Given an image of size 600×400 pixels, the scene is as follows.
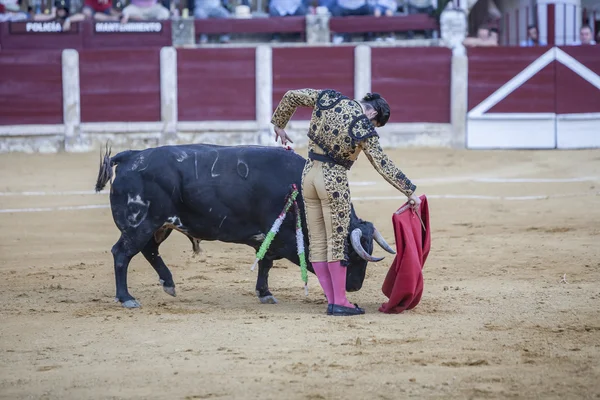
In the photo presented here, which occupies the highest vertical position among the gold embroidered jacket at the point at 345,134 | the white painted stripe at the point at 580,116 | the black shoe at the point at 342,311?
the gold embroidered jacket at the point at 345,134

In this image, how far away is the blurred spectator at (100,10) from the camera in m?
14.8

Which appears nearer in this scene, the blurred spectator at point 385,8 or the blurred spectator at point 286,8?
the blurred spectator at point 385,8

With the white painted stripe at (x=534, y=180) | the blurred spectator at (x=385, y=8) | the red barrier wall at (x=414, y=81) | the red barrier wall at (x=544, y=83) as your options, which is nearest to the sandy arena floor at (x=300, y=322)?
the white painted stripe at (x=534, y=180)

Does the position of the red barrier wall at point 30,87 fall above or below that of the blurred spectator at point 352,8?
below

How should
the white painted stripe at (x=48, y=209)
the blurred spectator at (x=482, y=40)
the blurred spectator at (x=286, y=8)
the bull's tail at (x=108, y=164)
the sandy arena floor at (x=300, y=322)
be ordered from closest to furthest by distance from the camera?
the sandy arena floor at (x=300, y=322)
the bull's tail at (x=108, y=164)
the white painted stripe at (x=48, y=209)
the blurred spectator at (x=482, y=40)
the blurred spectator at (x=286, y=8)

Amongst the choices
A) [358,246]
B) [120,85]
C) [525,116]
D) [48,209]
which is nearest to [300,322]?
[358,246]

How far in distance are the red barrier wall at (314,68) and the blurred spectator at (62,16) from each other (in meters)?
3.02

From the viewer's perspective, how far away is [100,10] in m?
15.1

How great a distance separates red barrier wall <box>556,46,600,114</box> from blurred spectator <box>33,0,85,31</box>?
6742 millimetres

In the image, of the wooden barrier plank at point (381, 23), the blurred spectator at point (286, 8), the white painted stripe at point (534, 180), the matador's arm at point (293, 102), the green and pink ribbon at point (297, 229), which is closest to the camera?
the matador's arm at point (293, 102)

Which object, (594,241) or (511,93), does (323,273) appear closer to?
(594,241)

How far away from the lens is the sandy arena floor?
3.91 m

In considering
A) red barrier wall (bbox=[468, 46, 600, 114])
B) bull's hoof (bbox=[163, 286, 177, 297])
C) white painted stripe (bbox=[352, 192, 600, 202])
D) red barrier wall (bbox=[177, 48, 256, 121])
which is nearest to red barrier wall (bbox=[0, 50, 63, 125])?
red barrier wall (bbox=[177, 48, 256, 121])

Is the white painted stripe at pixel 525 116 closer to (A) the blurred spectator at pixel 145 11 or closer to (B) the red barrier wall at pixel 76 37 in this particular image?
(B) the red barrier wall at pixel 76 37
